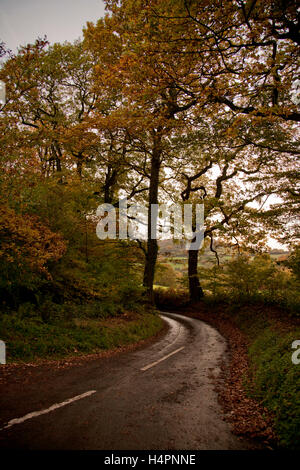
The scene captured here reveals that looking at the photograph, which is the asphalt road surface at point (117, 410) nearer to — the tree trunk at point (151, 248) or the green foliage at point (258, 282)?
the tree trunk at point (151, 248)

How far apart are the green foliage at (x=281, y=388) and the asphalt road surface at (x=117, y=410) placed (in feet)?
2.32

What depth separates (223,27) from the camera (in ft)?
17.3

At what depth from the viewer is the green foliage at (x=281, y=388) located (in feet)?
12.3

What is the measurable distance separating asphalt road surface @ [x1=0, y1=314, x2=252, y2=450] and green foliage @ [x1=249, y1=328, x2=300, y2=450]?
0.71 meters

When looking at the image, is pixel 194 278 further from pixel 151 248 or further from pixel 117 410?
pixel 117 410

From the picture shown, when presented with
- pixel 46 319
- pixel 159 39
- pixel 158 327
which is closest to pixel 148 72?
pixel 159 39

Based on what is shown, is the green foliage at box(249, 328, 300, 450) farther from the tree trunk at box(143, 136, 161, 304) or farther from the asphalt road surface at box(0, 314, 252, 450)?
the tree trunk at box(143, 136, 161, 304)

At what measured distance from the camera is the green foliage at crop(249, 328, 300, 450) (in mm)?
3748

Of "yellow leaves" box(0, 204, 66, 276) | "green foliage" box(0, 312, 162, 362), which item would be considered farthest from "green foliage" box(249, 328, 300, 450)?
"yellow leaves" box(0, 204, 66, 276)

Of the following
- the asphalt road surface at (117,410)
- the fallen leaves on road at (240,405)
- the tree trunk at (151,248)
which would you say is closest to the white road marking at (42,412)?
the asphalt road surface at (117,410)

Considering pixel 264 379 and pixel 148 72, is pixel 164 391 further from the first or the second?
pixel 148 72

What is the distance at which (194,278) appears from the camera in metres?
23.7

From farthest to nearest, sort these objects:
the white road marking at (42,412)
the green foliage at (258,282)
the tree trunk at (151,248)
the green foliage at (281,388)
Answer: the tree trunk at (151,248) < the green foliage at (258,282) < the white road marking at (42,412) < the green foliage at (281,388)
